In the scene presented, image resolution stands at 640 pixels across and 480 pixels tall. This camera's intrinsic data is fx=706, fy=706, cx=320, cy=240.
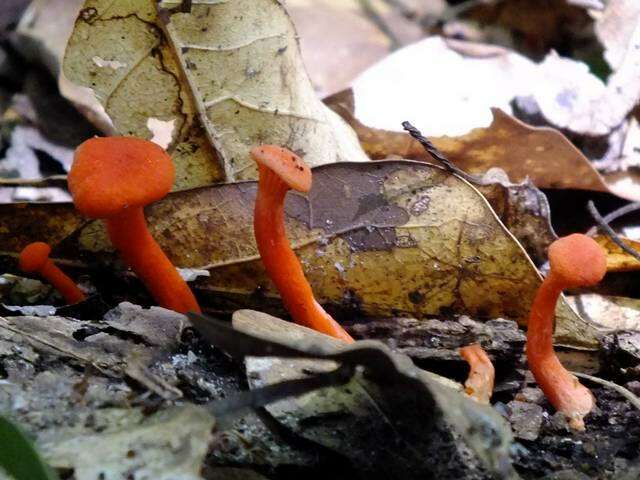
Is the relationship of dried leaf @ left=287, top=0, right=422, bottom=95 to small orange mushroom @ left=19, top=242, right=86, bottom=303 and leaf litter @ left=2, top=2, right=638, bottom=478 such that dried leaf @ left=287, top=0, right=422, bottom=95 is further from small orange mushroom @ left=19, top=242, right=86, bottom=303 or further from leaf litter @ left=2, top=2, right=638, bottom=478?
small orange mushroom @ left=19, top=242, right=86, bottom=303

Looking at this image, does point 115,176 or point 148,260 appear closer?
point 115,176

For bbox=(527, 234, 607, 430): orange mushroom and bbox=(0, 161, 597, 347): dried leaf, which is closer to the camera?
bbox=(527, 234, 607, 430): orange mushroom

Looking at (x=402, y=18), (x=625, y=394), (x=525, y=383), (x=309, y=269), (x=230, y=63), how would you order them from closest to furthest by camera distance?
(x=625, y=394) < (x=525, y=383) < (x=309, y=269) < (x=230, y=63) < (x=402, y=18)

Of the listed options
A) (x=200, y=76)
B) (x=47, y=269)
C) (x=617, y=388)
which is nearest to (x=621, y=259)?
(x=617, y=388)

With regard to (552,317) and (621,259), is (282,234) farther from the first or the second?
(621,259)

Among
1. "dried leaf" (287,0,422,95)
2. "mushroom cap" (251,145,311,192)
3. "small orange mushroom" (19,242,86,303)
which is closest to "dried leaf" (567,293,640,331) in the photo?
"mushroom cap" (251,145,311,192)

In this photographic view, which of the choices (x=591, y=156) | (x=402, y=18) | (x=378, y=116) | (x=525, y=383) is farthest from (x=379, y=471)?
(x=402, y=18)

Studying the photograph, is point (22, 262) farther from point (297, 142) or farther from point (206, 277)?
point (297, 142)
